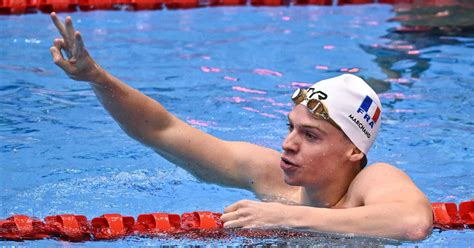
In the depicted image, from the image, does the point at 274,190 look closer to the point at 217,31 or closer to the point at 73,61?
the point at 73,61

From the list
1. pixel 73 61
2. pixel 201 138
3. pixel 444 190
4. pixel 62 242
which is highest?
pixel 73 61

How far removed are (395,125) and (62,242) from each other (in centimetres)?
267

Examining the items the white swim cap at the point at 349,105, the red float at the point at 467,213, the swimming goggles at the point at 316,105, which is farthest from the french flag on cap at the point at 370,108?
the red float at the point at 467,213

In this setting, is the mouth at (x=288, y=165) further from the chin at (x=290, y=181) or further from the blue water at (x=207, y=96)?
the blue water at (x=207, y=96)

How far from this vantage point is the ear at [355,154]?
11.1 ft

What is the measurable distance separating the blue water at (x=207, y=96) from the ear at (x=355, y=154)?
1.27 ft

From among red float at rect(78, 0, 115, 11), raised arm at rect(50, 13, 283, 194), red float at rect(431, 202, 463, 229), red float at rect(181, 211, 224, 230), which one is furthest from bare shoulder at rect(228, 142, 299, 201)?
red float at rect(78, 0, 115, 11)

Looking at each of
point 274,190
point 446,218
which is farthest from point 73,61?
point 446,218

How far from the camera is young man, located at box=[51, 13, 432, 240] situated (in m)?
2.99

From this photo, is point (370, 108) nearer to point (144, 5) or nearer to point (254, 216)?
point (254, 216)

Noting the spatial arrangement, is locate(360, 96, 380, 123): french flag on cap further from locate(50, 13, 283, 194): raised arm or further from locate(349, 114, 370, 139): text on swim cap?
locate(50, 13, 283, 194): raised arm

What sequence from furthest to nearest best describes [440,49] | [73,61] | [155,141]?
[440,49], [155,141], [73,61]

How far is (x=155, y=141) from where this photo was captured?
365cm

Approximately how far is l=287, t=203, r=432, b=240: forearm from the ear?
0.40m
